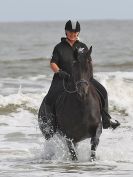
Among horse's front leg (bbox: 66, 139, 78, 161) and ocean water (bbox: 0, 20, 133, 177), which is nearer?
ocean water (bbox: 0, 20, 133, 177)

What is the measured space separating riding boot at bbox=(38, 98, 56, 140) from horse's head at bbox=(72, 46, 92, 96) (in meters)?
1.01

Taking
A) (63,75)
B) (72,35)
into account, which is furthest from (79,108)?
(72,35)

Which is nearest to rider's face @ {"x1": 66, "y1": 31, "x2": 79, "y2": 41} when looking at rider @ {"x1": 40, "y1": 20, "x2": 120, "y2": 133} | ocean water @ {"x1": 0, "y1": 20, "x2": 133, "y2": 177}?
rider @ {"x1": 40, "y1": 20, "x2": 120, "y2": 133}

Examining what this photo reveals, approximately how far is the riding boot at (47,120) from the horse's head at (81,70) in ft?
3.33

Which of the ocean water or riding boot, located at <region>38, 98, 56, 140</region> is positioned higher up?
riding boot, located at <region>38, 98, 56, 140</region>

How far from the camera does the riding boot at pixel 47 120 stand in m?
10.6

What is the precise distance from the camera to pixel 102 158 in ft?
35.8

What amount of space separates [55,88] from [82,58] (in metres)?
1.01

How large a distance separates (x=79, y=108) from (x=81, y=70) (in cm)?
63

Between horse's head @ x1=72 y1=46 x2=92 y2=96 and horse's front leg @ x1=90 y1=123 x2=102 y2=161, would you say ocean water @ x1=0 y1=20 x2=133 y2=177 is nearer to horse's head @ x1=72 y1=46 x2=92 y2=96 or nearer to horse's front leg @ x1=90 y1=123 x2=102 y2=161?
horse's front leg @ x1=90 y1=123 x2=102 y2=161

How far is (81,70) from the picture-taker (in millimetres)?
9711

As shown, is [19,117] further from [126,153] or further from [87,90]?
[87,90]

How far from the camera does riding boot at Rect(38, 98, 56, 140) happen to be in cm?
1065

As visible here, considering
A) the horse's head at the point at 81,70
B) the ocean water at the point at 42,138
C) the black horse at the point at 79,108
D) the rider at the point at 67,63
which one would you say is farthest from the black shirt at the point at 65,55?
the ocean water at the point at 42,138
